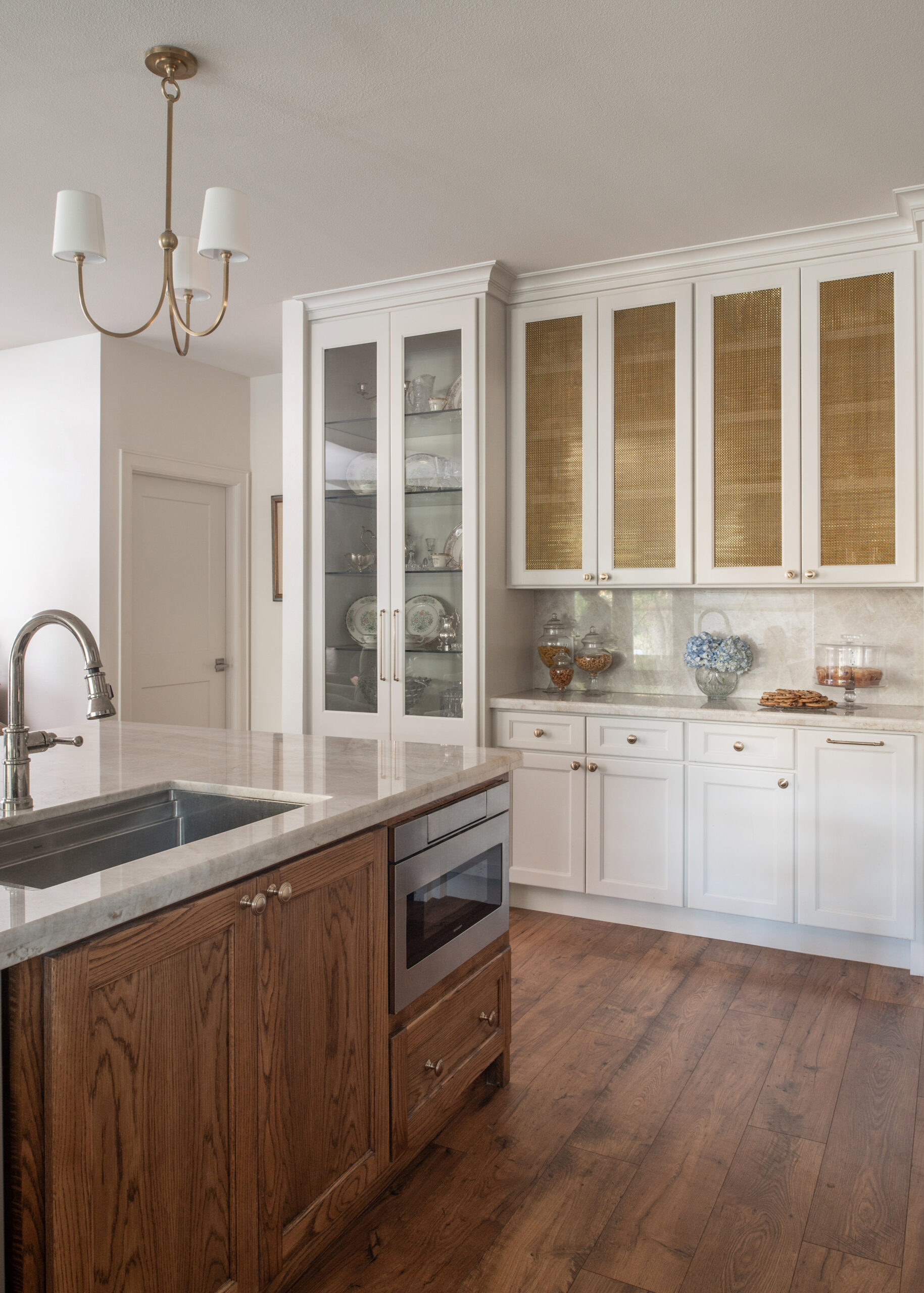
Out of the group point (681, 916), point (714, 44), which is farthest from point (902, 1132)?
point (714, 44)

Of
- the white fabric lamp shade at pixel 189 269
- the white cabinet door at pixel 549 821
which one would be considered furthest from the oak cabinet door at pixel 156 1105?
the white cabinet door at pixel 549 821

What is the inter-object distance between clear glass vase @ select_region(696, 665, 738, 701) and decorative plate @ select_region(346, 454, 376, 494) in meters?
1.58

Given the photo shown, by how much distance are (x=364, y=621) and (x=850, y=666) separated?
6.45 ft

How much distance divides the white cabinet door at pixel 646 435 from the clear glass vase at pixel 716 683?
1.26ft

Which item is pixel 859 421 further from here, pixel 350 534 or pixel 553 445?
pixel 350 534

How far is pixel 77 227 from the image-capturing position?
2109mm

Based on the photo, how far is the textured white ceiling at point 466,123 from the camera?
218cm

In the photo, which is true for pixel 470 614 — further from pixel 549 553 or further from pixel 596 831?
pixel 596 831

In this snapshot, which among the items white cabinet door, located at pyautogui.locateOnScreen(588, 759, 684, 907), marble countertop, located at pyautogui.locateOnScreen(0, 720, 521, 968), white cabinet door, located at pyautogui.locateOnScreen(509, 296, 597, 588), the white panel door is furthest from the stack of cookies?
the white panel door

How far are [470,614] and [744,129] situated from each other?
194 cm

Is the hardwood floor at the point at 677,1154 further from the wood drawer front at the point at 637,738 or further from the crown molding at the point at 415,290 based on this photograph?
the crown molding at the point at 415,290

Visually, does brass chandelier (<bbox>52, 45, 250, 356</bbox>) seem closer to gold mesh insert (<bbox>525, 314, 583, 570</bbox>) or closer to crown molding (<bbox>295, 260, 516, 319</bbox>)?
crown molding (<bbox>295, 260, 516, 319</bbox>)

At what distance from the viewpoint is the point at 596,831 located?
363 centimetres

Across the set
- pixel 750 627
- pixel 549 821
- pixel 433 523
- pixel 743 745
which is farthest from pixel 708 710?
pixel 433 523
